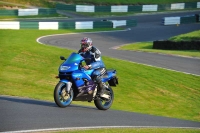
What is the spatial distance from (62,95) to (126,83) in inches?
356

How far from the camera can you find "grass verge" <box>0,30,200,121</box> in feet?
62.3

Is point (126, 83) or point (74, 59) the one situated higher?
point (74, 59)

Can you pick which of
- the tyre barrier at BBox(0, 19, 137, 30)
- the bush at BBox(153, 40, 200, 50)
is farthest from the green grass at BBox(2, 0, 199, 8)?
the bush at BBox(153, 40, 200, 50)

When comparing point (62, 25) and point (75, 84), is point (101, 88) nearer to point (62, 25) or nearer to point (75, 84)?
point (75, 84)

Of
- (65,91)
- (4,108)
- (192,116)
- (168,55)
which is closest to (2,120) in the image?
(4,108)

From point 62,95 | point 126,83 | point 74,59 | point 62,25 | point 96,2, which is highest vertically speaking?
point 96,2

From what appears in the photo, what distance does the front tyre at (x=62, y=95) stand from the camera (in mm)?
13422

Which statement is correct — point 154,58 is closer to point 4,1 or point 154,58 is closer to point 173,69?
point 173,69

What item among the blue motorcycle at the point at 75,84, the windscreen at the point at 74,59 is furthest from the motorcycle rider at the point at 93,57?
the windscreen at the point at 74,59

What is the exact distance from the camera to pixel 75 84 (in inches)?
548

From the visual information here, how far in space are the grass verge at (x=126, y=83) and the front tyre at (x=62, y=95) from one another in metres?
2.86

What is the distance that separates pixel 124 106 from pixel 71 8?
43552 millimetres

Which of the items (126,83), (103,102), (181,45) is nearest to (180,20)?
(181,45)

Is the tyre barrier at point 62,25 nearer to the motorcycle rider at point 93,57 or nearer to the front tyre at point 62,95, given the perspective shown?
the motorcycle rider at point 93,57
